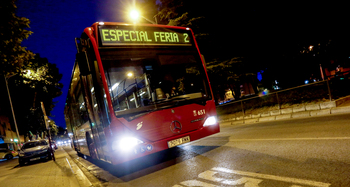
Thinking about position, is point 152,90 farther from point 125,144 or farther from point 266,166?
point 266,166

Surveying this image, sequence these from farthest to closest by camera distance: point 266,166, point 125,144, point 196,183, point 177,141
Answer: point 177,141 < point 125,144 < point 266,166 < point 196,183

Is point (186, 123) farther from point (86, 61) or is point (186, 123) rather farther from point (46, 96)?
point (46, 96)

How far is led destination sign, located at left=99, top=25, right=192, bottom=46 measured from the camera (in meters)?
5.31

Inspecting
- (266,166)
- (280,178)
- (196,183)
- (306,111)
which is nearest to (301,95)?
(306,111)

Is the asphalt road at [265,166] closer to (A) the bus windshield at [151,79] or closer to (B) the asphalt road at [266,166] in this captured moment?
(B) the asphalt road at [266,166]

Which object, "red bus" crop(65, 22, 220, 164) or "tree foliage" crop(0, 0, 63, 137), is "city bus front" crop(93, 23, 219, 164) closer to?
"red bus" crop(65, 22, 220, 164)

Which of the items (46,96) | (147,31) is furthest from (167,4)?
(46,96)

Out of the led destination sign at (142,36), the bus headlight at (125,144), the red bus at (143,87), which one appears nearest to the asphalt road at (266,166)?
the red bus at (143,87)

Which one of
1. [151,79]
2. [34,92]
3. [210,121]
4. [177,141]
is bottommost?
[177,141]

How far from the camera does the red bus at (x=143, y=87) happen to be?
4.95 metres

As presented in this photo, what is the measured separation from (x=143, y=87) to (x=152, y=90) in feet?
0.76

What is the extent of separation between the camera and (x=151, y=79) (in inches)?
216

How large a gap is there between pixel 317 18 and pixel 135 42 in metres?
15.2

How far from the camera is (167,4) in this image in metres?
19.6
